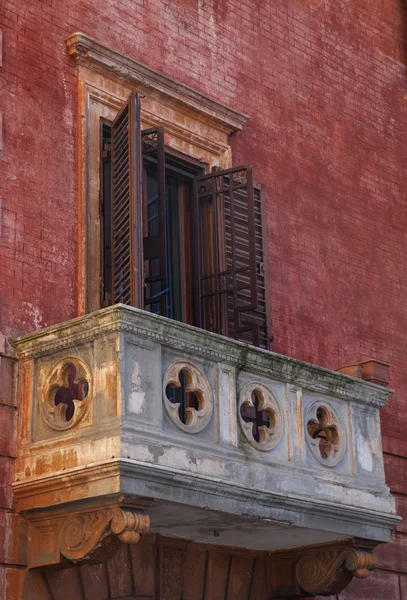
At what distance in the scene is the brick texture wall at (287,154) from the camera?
1072cm

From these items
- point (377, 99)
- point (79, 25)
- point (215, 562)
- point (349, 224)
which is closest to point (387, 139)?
point (377, 99)

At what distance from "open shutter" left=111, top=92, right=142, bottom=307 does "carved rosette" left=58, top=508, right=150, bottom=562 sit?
176cm

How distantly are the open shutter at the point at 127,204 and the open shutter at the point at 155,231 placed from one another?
1.27 feet

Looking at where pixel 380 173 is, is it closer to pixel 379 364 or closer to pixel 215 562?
pixel 379 364

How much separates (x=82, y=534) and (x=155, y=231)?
3.72 metres

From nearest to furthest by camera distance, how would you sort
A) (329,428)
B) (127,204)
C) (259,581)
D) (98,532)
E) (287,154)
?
(98,532) < (127,204) < (329,428) < (259,581) < (287,154)

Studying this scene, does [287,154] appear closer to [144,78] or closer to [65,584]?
[144,78]

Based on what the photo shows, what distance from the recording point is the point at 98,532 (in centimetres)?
916

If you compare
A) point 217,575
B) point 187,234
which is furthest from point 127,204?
point 217,575

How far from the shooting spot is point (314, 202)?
13648mm

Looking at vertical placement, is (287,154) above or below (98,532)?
above

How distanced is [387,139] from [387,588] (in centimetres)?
540

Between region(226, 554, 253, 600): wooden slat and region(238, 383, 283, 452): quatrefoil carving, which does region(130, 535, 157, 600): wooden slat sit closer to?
region(226, 554, 253, 600): wooden slat

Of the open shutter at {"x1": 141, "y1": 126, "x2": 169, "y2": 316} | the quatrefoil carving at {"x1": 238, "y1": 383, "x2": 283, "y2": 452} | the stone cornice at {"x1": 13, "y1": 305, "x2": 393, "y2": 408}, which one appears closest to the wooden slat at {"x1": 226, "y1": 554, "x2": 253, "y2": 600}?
the quatrefoil carving at {"x1": 238, "y1": 383, "x2": 283, "y2": 452}
